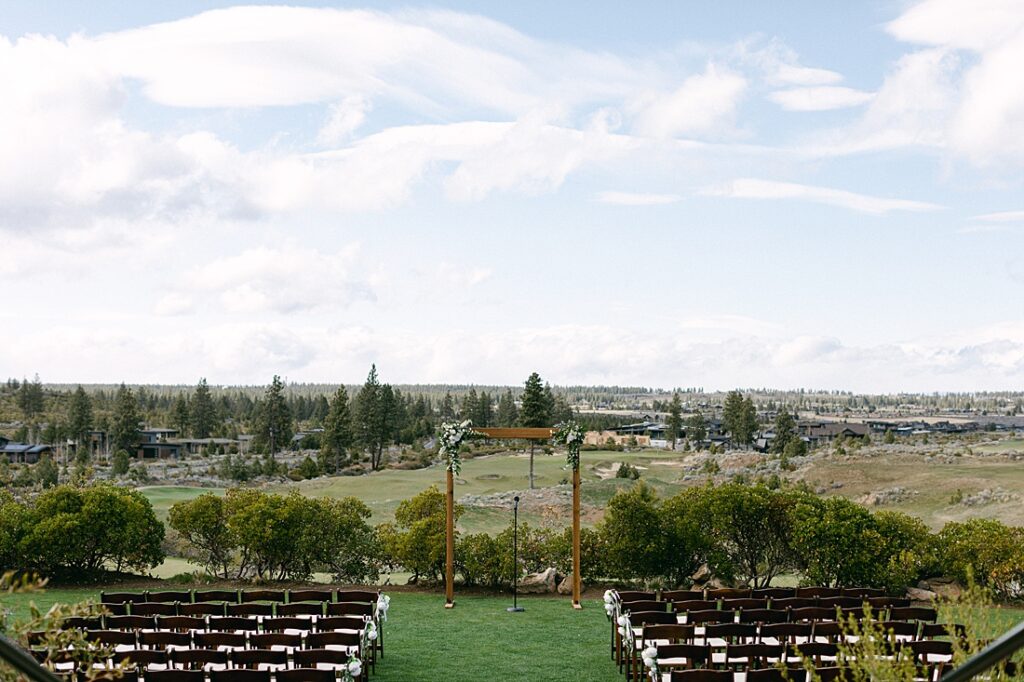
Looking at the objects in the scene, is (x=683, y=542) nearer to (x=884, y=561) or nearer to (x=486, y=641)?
(x=884, y=561)

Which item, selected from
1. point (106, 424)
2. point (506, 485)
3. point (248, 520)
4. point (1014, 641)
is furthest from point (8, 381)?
point (1014, 641)

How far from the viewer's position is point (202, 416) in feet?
318

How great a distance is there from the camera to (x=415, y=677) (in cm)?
1187

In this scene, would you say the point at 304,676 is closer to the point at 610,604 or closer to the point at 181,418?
the point at 610,604

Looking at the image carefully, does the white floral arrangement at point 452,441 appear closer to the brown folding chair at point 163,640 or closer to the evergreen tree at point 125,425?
the brown folding chair at point 163,640

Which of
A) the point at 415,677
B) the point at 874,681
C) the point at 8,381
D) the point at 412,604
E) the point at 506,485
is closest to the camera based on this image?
the point at 874,681

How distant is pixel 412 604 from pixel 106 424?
72.9 meters

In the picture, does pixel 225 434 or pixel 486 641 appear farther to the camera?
pixel 225 434

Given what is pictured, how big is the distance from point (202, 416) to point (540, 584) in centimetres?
8468

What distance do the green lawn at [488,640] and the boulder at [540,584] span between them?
55 cm

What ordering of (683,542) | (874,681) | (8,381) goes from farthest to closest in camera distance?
1. (8,381)
2. (683,542)
3. (874,681)

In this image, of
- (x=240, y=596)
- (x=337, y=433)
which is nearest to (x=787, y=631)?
(x=240, y=596)

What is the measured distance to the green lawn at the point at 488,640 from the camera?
12.1 metres

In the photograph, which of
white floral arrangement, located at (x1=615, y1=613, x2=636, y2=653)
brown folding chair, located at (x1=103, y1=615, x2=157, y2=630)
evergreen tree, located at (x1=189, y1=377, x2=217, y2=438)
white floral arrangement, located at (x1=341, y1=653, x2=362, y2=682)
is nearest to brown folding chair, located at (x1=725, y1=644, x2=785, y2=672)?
white floral arrangement, located at (x1=615, y1=613, x2=636, y2=653)
